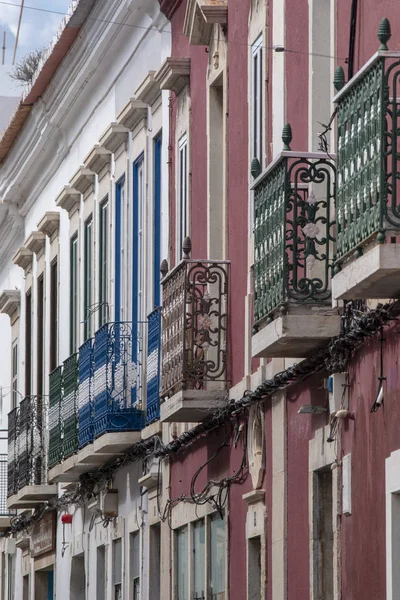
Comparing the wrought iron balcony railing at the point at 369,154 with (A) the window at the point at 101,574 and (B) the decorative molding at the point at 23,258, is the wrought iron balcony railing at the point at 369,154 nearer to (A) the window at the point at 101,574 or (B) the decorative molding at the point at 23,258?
(A) the window at the point at 101,574

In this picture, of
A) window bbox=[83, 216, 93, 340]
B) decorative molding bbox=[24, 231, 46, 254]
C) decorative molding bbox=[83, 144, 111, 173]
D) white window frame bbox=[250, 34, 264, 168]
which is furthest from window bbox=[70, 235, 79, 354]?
white window frame bbox=[250, 34, 264, 168]

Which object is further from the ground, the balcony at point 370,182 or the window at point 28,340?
the window at point 28,340

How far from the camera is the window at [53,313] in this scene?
80.9 feet

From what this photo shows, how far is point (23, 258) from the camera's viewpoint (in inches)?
1057

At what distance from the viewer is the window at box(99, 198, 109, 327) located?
822 inches

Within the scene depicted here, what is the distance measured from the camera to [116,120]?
20391 millimetres

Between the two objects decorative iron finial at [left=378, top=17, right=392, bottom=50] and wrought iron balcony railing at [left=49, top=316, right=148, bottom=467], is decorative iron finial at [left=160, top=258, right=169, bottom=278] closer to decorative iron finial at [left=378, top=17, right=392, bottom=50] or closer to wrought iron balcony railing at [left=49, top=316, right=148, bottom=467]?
wrought iron balcony railing at [left=49, top=316, right=148, bottom=467]

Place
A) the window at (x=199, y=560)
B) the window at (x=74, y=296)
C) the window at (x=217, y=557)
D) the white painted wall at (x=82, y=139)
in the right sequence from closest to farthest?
the window at (x=217, y=557), the window at (x=199, y=560), the white painted wall at (x=82, y=139), the window at (x=74, y=296)

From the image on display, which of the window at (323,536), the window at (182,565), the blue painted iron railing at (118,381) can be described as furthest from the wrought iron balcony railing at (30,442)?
the window at (323,536)

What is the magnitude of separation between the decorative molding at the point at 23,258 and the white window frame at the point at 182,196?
910cm

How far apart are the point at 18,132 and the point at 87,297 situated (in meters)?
4.26

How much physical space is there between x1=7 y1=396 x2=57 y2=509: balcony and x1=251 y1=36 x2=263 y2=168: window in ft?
32.5

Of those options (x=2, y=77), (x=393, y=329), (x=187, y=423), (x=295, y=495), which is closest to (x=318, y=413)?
(x=295, y=495)

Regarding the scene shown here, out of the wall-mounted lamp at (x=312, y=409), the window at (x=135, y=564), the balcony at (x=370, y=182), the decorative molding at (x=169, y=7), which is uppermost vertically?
the decorative molding at (x=169, y=7)
